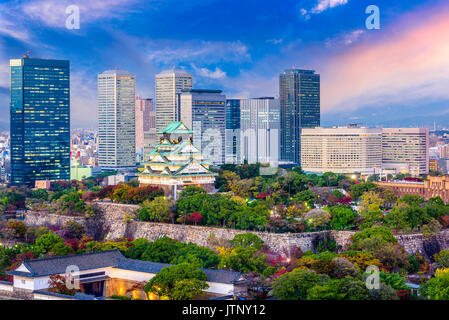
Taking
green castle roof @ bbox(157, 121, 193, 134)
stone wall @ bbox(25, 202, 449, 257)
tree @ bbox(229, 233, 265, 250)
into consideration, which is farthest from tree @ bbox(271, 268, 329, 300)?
green castle roof @ bbox(157, 121, 193, 134)

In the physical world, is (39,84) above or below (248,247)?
above

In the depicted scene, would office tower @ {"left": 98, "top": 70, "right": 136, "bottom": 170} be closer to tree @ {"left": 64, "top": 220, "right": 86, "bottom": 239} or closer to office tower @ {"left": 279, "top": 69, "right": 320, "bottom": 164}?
office tower @ {"left": 279, "top": 69, "right": 320, "bottom": 164}

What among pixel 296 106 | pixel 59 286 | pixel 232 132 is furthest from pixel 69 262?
pixel 296 106

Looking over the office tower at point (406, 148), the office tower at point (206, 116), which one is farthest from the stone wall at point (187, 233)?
the office tower at point (406, 148)

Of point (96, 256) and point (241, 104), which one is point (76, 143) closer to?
point (241, 104)

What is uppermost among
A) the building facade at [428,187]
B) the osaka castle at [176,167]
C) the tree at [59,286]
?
the osaka castle at [176,167]

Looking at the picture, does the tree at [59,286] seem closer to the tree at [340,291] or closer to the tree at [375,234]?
the tree at [340,291]

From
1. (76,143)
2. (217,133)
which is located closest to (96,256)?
(217,133)
